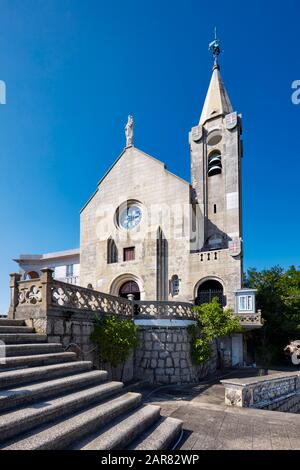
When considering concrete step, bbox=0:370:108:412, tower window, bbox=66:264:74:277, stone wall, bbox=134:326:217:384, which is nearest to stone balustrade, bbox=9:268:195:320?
concrete step, bbox=0:370:108:412

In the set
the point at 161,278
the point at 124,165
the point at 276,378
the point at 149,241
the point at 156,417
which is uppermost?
the point at 124,165

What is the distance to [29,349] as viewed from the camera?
17.3ft

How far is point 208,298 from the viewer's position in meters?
17.4

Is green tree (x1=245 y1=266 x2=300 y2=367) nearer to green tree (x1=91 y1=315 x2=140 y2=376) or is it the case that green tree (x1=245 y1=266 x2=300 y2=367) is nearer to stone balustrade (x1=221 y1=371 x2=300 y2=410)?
stone balustrade (x1=221 y1=371 x2=300 y2=410)

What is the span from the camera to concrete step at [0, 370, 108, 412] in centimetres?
351

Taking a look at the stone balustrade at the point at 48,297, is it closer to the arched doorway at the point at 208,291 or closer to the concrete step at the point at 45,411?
the concrete step at the point at 45,411

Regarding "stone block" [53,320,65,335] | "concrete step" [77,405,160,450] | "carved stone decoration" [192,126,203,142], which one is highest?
"carved stone decoration" [192,126,203,142]

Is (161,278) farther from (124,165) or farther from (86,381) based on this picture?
(86,381)

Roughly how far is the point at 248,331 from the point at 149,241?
310 inches

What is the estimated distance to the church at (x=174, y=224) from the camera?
17.6 metres

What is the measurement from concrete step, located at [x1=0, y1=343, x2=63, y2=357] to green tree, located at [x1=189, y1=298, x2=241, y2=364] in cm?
720

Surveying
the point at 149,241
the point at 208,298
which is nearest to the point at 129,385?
the point at 208,298

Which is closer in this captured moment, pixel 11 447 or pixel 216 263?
pixel 11 447
